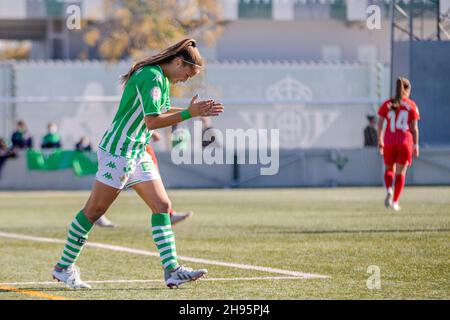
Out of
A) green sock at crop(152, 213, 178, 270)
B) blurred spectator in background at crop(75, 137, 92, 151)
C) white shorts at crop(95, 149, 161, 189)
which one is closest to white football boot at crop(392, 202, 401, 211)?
green sock at crop(152, 213, 178, 270)

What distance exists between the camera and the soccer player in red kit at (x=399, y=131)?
17.7 metres

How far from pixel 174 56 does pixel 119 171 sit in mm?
927

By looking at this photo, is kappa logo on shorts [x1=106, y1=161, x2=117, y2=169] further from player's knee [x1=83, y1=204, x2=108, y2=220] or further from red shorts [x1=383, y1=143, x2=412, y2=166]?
red shorts [x1=383, y1=143, x2=412, y2=166]

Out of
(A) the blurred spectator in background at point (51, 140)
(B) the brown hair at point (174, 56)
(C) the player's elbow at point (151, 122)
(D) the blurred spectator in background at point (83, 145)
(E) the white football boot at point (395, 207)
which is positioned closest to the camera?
(C) the player's elbow at point (151, 122)

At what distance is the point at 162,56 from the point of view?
8.56 meters

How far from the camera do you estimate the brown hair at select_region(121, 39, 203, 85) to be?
8.57 meters

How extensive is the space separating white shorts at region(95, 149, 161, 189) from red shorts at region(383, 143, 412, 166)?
9.88 m

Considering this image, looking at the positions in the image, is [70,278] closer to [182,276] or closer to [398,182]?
[182,276]

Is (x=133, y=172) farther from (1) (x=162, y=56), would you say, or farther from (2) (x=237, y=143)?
(2) (x=237, y=143)

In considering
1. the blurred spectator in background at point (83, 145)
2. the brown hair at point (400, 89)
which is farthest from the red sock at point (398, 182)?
the blurred spectator in background at point (83, 145)

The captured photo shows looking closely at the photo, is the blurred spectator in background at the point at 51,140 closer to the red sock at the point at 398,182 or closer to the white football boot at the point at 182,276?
the red sock at the point at 398,182

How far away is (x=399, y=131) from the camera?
1808cm

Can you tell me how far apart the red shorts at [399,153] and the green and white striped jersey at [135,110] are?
9870 millimetres

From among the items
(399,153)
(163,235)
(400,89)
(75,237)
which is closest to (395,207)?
(399,153)
